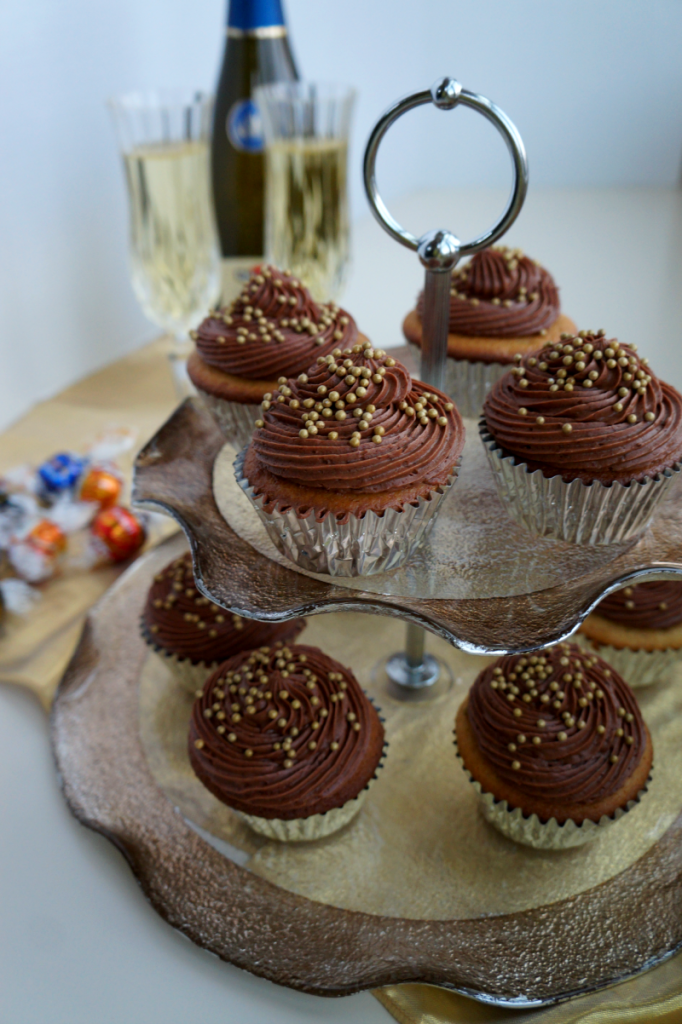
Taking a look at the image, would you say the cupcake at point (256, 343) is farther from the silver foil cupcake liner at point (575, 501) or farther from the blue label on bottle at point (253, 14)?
the blue label on bottle at point (253, 14)

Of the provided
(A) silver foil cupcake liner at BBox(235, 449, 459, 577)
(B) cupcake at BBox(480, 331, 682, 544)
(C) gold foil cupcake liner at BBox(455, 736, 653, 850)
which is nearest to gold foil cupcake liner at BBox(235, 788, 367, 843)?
(C) gold foil cupcake liner at BBox(455, 736, 653, 850)

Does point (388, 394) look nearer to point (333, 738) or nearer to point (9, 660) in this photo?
point (333, 738)

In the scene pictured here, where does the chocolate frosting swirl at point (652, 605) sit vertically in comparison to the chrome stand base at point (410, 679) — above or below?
above

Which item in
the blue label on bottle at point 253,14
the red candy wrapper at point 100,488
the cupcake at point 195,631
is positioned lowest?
the red candy wrapper at point 100,488

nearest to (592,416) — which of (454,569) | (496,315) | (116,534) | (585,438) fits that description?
(585,438)

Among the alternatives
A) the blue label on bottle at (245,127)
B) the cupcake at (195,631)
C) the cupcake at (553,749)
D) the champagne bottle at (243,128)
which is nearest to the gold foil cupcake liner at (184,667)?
the cupcake at (195,631)
